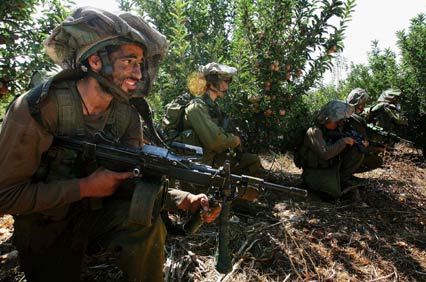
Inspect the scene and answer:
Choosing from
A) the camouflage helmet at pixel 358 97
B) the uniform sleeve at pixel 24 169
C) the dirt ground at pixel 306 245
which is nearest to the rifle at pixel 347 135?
the dirt ground at pixel 306 245

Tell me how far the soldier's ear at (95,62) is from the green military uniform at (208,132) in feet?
6.44

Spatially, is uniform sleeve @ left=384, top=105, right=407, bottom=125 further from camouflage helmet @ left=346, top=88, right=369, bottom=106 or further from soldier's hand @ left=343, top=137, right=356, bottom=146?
soldier's hand @ left=343, top=137, right=356, bottom=146

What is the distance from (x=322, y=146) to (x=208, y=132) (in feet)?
6.04

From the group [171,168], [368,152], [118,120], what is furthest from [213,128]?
[368,152]

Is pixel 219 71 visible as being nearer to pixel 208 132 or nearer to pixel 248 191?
pixel 208 132

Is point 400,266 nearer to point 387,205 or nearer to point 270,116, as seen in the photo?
point 387,205

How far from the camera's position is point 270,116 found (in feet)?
17.9

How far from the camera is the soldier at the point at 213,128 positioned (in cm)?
421

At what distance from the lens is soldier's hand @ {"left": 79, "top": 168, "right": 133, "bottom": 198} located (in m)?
2.06

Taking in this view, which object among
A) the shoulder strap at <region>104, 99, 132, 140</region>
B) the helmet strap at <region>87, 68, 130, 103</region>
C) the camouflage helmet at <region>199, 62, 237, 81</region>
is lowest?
the shoulder strap at <region>104, 99, 132, 140</region>

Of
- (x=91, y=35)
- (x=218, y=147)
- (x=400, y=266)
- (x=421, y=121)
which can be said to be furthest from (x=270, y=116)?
(x=421, y=121)

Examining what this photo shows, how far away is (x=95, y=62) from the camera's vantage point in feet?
7.61

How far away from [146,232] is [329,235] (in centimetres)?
249

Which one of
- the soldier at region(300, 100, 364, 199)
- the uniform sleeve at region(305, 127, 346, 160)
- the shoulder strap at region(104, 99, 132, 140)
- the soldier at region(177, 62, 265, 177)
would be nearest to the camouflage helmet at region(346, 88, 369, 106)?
the soldier at region(300, 100, 364, 199)
